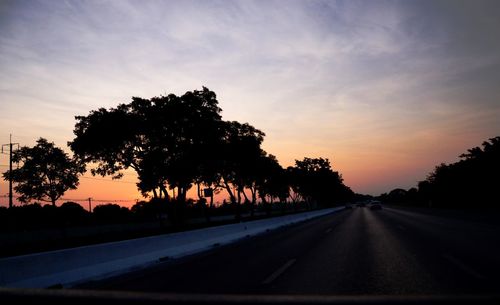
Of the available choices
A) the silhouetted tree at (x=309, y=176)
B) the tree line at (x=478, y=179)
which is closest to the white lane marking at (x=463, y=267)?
the tree line at (x=478, y=179)

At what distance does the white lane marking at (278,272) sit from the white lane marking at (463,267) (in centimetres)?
402

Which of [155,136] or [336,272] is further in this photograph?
[155,136]

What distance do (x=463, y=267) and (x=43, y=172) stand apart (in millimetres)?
46806

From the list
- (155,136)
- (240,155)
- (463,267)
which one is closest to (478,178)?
(240,155)

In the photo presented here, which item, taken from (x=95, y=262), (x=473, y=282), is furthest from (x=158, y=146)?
(x=473, y=282)

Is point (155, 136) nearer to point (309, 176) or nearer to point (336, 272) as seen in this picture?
point (336, 272)

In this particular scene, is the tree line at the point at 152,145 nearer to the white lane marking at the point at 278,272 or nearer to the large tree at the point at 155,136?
the large tree at the point at 155,136

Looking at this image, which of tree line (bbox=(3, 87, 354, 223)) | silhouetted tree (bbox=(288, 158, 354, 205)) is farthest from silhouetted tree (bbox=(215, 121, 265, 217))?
silhouetted tree (bbox=(288, 158, 354, 205))

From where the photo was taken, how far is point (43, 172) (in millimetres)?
46688

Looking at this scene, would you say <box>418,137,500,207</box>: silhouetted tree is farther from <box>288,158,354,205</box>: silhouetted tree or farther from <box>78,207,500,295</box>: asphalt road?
<box>78,207,500,295</box>: asphalt road

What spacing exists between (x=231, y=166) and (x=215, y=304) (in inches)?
2072

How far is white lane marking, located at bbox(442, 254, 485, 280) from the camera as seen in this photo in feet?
27.4

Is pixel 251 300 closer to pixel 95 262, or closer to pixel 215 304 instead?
pixel 215 304

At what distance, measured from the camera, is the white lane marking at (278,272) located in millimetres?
8527
